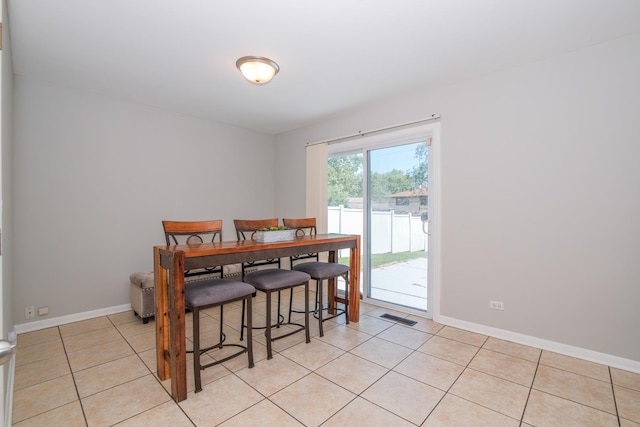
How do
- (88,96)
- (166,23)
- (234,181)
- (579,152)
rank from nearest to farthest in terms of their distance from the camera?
1. (166,23)
2. (579,152)
3. (88,96)
4. (234,181)

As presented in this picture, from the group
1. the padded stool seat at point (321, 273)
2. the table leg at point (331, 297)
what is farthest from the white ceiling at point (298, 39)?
the table leg at point (331, 297)

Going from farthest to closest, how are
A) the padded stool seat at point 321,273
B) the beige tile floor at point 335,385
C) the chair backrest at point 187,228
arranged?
1. the padded stool seat at point 321,273
2. the chair backrest at point 187,228
3. the beige tile floor at point 335,385

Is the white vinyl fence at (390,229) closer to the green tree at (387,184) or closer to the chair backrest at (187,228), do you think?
the green tree at (387,184)

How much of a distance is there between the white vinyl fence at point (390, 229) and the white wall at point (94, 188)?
196 cm

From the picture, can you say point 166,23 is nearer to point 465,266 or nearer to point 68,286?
point 68,286

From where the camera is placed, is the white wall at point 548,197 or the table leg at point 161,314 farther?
the white wall at point 548,197

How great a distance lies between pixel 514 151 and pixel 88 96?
4.38 m

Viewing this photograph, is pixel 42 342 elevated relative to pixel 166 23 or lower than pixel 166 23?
lower

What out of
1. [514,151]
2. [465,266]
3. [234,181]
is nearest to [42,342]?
[234,181]

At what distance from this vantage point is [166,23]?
2242 mm

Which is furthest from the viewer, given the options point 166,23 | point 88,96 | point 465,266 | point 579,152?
point 88,96

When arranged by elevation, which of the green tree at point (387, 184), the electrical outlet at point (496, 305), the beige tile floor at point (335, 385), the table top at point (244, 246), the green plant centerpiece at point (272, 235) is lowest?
the beige tile floor at point (335, 385)

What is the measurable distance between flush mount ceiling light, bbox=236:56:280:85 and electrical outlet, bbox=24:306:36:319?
10.2ft

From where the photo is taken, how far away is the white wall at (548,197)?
2.38m
